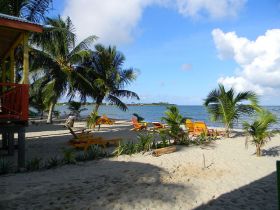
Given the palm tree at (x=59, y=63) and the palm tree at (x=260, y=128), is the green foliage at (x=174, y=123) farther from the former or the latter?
the palm tree at (x=59, y=63)

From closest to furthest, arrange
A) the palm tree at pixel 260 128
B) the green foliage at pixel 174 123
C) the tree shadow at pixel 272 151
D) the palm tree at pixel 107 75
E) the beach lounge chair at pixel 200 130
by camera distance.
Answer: the palm tree at pixel 260 128 → the tree shadow at pixel 272 151 → the green foliage at pixel 174 123 → the beach lounge chair at pixel 200 130 → the palm tree at pixel 107 75

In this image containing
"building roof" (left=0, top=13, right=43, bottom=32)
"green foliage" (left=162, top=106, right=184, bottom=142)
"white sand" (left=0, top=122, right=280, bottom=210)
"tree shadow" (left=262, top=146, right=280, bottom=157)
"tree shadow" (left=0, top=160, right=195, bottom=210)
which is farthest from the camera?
"green foliage" (left=162, top=106, right=184, bottom=142)

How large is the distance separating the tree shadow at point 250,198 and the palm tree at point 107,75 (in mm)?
17764

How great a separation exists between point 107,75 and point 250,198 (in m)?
20.6

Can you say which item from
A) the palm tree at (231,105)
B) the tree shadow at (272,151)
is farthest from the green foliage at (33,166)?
the palm tree at (231,105)

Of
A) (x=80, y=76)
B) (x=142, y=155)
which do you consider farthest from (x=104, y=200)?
(x=80, y=76)

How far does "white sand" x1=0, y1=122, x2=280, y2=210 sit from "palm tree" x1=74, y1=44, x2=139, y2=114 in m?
15.3

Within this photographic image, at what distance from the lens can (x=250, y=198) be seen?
19.9 feet

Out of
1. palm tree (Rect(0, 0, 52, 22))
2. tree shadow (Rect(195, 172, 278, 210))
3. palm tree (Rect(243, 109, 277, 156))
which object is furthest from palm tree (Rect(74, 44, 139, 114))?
tree shadow (Rect(195, 172, 278, 210))

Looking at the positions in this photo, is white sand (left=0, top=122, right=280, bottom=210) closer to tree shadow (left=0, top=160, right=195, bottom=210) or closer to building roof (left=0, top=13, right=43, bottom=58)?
tree shadow (left=0, top=160, right=195, bottom=210)

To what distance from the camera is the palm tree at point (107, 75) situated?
24.7 meters

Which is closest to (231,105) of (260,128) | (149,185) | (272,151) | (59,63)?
(272,151)

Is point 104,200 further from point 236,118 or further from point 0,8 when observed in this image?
point 236,118

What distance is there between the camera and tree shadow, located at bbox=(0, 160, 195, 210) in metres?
5.55
